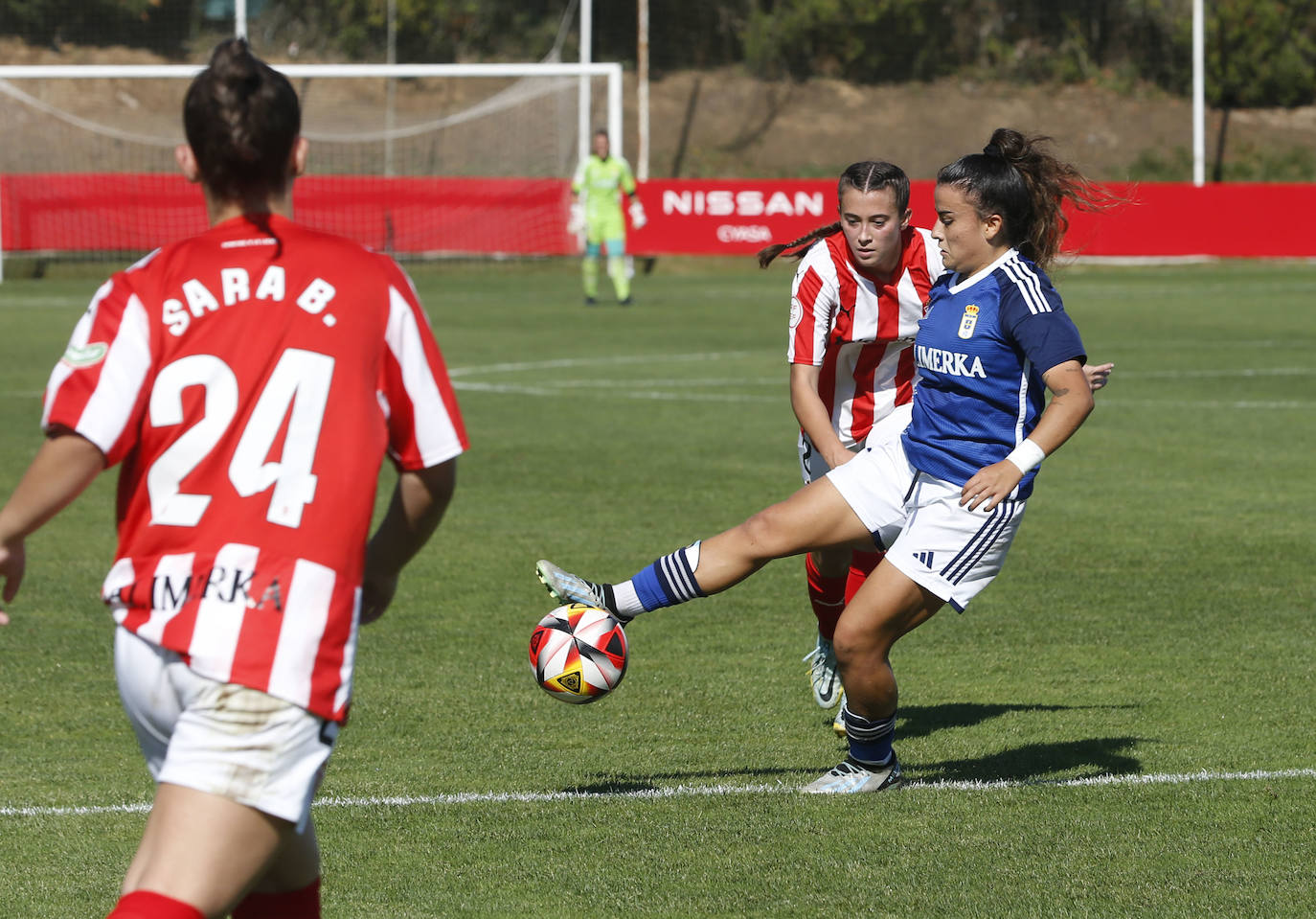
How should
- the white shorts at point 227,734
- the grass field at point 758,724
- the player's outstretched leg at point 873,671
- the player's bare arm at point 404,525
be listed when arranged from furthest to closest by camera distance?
1. the player's outstretched leg at point 873,671
2. the grass field at point 758,724
3. the player's bare arm at point 404,525
4. the white shorts at point 227,734

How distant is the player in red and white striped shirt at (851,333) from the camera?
5.81 metres

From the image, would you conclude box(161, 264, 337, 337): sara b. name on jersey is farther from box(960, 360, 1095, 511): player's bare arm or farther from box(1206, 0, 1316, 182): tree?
box(1206, 0, 1316, 182): tree

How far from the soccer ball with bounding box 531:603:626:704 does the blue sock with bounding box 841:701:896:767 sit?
2.21ft

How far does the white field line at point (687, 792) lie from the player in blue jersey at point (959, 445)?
21 centimetres

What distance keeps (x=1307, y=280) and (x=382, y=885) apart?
2757 centimetres

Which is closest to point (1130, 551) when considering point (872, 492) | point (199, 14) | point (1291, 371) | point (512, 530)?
point (512, 530)

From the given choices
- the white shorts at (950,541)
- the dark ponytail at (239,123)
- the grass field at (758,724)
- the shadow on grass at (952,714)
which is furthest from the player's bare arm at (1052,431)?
the dark ponytail at (239,123)

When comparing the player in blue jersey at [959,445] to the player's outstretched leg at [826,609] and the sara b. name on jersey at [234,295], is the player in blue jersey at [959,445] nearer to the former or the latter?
the player's outstretched leg at [826,609]

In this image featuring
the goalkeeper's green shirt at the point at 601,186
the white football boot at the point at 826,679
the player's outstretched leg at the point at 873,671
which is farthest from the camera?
the goalkeeper's green shirt at the point at 601,186

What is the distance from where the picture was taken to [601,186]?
26.2 m

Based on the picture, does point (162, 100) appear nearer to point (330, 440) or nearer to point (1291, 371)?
point (1291, 371)

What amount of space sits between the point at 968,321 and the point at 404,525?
7.67ft

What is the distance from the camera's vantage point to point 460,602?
26.1ft

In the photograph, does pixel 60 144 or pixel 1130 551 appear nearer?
pixel 1130 551
